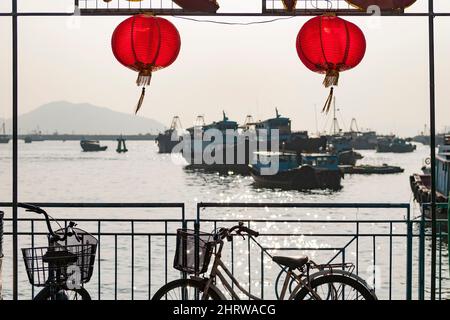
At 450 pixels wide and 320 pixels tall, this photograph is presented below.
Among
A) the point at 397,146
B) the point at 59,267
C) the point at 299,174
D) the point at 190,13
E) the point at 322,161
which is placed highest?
the point at 190,13

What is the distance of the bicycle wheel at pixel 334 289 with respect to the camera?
6.40m

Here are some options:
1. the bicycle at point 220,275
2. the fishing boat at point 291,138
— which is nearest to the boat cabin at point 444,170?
the bicycle at point 220,275

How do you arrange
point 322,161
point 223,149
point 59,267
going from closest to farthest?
point 59,267
point 322,161
point 223,149

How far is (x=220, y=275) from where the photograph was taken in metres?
6.43

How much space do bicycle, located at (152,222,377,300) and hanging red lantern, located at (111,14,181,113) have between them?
1667 mm

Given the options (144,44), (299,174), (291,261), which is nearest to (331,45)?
(144,44)

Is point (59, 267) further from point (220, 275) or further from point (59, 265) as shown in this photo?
point (220, 275)

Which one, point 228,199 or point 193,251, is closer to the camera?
point 193,251

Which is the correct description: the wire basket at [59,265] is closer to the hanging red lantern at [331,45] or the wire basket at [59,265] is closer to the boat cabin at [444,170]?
the hanging red lantern at [331,45]

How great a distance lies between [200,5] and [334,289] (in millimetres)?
2541

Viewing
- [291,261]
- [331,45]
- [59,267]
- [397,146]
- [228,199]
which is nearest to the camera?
[59,267]

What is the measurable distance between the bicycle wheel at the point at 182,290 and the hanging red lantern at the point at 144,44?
1778 mm
